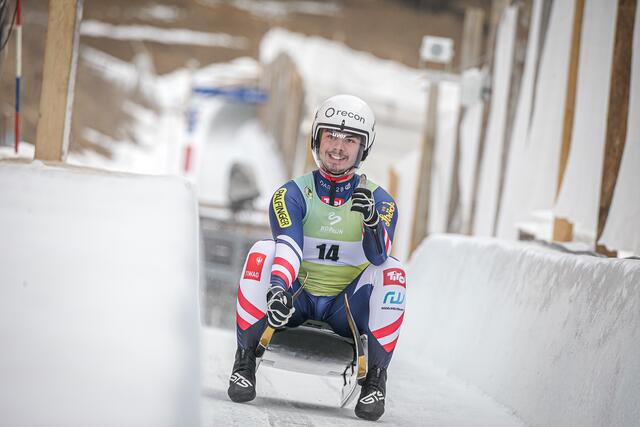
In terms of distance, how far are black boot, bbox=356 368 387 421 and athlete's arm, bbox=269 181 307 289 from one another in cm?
53

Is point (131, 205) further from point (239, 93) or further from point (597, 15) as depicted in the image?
point (239, 93)

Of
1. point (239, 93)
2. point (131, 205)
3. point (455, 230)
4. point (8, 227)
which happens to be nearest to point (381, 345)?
point (131, 205)

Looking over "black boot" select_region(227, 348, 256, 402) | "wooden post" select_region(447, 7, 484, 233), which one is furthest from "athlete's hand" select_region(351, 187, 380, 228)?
"wooden post" select_region(447, 7, 484, 233)

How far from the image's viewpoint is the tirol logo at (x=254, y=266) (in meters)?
3.84

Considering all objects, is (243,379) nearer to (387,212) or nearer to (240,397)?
(240,397)

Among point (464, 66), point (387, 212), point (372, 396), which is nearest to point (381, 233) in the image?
point (387, 212)

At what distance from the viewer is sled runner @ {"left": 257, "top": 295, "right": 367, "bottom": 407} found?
388 cm

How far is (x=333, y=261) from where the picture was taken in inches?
163

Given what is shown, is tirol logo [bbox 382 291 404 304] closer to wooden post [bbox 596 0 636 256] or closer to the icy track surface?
the icy track surface

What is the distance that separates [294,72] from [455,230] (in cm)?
1591

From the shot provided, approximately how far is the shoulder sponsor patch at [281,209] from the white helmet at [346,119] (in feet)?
0.91

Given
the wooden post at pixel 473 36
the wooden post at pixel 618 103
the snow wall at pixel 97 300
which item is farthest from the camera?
the wooden post at pixel 473 36

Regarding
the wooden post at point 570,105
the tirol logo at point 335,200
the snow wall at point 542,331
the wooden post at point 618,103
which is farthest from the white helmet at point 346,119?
the wooden post at point 570,105

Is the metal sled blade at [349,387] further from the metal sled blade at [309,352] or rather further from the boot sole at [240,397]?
the boot sole at [240,397]
